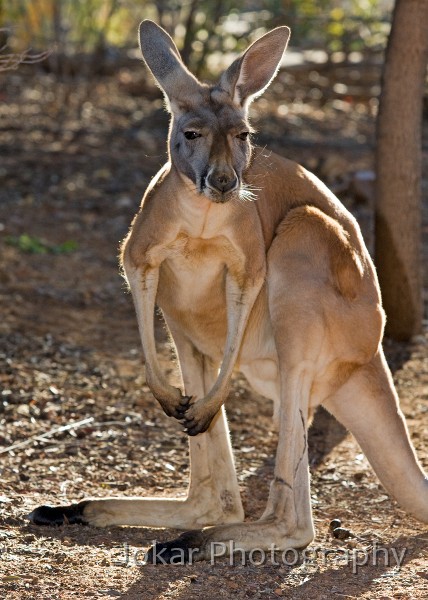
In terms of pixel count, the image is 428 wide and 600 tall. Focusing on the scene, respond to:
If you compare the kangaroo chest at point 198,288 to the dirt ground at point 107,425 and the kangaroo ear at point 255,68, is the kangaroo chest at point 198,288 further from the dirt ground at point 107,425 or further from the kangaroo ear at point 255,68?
the dirt ground at point 107,425

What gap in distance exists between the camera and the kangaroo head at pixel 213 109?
3350mm

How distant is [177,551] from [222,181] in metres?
1.21

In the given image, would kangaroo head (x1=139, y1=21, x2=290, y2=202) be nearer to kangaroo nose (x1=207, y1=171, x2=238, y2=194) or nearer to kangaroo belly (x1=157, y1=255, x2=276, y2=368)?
kangaroo nose (x1=207, y1=171, x2=238, y2=194)

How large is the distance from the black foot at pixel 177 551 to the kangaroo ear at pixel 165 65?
1.45 meters

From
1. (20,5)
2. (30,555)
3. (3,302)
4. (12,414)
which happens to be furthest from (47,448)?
(20,5)

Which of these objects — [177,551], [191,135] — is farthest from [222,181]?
[177,551]

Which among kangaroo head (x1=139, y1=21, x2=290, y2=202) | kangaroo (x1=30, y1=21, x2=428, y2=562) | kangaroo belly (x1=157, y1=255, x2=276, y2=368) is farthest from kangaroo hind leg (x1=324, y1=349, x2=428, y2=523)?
kangaroo head (x1=139, y1=21, x2=290, y2=202)

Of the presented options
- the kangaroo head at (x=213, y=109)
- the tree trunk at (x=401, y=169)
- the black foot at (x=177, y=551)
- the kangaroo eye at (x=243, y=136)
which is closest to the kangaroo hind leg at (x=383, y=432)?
the black foot at (x=177, y=551)

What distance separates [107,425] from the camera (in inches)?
192

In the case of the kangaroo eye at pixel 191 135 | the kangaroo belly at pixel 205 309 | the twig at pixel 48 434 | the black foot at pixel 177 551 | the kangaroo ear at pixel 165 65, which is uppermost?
the kangaroo ear at pixel 165 65

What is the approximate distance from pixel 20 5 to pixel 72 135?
139cm

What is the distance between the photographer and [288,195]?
3957 mm

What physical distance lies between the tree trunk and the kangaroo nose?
2.61 meters

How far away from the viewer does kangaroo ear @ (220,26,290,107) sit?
3.67 m
